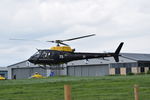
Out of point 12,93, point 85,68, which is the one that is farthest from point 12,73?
point 12,93

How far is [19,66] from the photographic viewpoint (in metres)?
104

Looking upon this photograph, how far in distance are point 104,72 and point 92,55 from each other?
142 ft

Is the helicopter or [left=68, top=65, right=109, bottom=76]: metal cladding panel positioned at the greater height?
the helicopter

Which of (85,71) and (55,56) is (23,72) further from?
(55,56)

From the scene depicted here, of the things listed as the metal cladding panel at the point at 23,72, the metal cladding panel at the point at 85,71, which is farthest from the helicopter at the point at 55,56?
the metal cladding panel at the point at 23,72

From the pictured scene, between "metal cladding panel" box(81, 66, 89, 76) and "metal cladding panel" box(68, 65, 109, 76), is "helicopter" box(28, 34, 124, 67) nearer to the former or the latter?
"metal cladding panel" box(68, 65, 109, 76)

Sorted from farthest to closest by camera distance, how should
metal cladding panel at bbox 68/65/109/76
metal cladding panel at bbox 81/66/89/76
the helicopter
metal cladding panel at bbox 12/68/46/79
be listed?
metal cladding panel at bbox 12/68/46/79, metal cladding panel at bbox 81/66/89/76, metal cladding panel at bbox 68/65/109/76, the helicopter

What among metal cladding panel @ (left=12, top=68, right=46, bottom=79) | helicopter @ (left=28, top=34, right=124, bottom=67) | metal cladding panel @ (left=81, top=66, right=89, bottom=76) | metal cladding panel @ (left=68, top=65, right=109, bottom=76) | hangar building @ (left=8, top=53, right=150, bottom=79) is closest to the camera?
helicopter @ (left=28, top=34, right=124, bottom=67)

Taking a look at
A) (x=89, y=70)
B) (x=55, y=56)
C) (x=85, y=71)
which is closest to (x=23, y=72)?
(x=85, y=71)

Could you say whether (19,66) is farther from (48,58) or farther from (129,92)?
(129,92)

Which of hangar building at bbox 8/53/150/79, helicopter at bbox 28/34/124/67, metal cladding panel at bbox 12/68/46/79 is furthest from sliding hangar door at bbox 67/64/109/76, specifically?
helicopter at bbox 28/34/124/67

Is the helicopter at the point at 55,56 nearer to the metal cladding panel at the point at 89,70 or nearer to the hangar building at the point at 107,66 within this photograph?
the hangar building at the point at 107,66

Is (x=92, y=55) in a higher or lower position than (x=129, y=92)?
higher

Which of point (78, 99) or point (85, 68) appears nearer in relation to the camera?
point (78, 99)
